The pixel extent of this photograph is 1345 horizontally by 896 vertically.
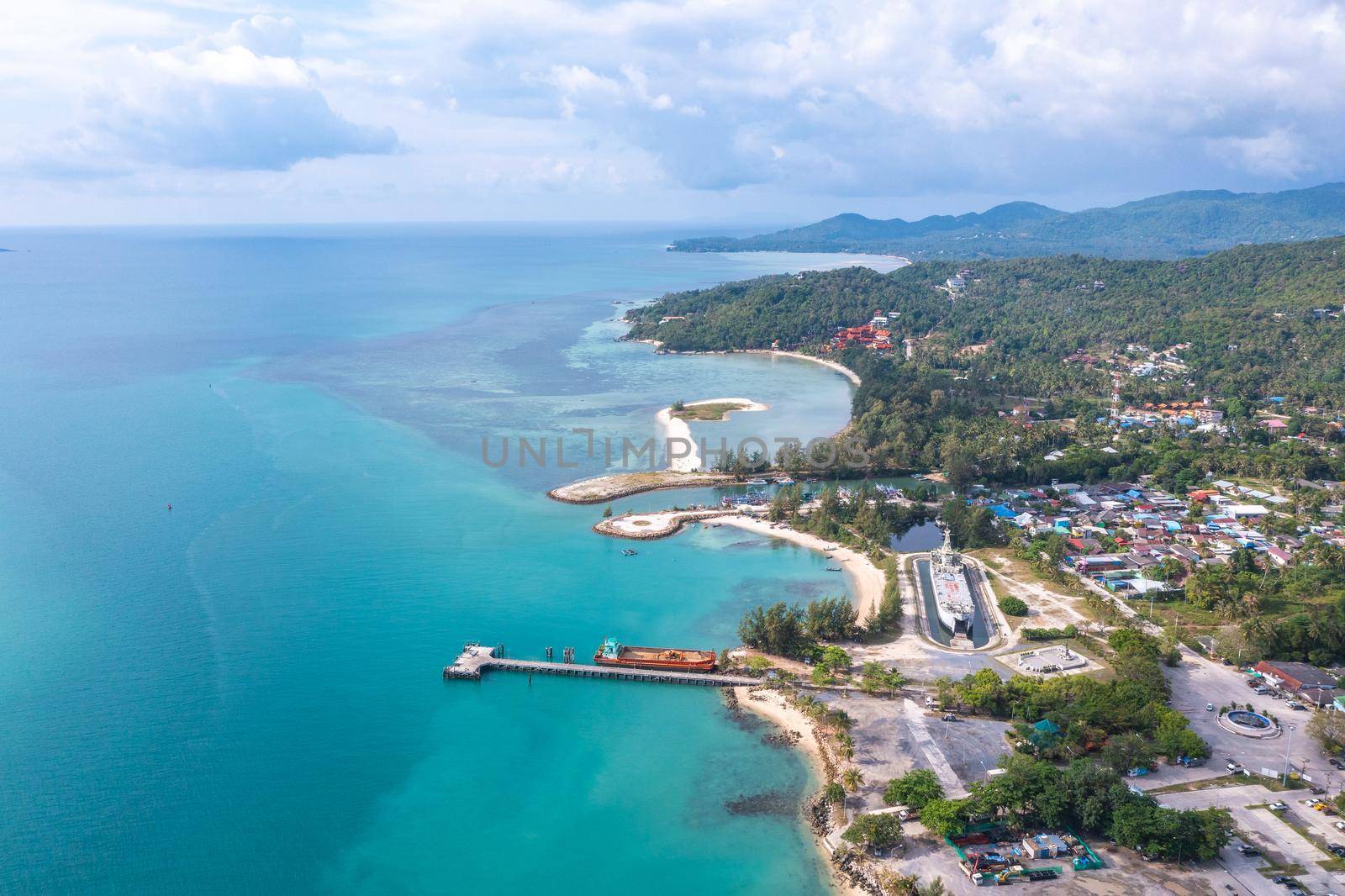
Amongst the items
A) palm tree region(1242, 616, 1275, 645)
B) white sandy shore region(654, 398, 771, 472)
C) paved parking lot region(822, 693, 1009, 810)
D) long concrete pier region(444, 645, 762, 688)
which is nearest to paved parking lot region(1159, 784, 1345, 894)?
paved parking lot region(822, 693, 1009, 810)

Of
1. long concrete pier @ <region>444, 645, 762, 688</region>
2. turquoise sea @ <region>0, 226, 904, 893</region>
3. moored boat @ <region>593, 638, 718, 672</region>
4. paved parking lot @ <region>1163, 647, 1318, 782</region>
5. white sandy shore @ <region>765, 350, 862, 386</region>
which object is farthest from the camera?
white sandy shore @ <region>765, 350, 862, 386</region>

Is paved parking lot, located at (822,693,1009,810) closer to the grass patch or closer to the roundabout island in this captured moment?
the roundabout island

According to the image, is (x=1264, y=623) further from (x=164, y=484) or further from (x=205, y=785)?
(x=164, y=484)

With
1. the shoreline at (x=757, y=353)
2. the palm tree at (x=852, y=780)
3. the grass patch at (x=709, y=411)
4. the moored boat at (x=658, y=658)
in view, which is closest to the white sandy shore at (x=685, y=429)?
the grass patch at (x=709, y=411)

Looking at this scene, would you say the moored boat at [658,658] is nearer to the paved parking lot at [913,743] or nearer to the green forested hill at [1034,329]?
the paved parking lot at [913,743]

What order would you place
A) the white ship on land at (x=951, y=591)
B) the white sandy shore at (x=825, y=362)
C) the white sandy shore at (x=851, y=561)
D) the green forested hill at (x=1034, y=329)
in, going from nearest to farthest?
1. the white ship on land at (x=951, y=591)
2. the white sandy shore at (x=851, y=561)
3. the green forested hill at (x=1034, y=329)
4. the white sandy shore at (x=825, y=362)

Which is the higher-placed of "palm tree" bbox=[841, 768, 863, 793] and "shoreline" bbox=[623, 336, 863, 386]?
"shoreline" bbox=[623, 336, 863, 386]

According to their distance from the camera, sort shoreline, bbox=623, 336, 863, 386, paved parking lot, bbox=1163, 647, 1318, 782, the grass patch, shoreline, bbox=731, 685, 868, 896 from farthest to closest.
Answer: shoreline, bbox=623, 336, 863, 386 < the grass patch < paved parking lot, bbox=1163, 647, 1318, 782 < shoreline, bbox=731, 685, 868, 896
